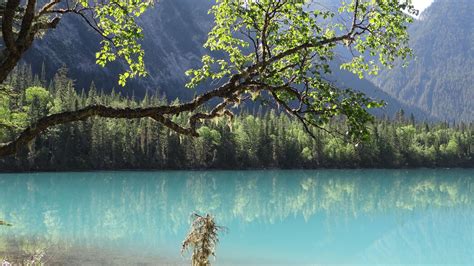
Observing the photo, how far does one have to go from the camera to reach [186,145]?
384 feet

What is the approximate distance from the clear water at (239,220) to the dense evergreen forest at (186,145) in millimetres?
11449

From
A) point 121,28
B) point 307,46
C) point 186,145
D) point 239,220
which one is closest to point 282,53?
point 307,46

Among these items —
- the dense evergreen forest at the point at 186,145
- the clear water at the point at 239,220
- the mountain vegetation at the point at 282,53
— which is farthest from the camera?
the dense evergreen forest at the point at 186,145

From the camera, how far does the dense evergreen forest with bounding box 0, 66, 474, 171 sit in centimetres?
10575

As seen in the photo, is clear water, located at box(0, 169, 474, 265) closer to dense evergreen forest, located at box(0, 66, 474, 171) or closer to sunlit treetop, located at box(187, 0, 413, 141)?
→ dense evergreen forest, located at box(0, 66, 474, 171)

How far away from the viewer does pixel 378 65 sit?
376 inches

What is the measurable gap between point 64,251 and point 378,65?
88.1 ft

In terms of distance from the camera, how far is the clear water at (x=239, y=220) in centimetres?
3388

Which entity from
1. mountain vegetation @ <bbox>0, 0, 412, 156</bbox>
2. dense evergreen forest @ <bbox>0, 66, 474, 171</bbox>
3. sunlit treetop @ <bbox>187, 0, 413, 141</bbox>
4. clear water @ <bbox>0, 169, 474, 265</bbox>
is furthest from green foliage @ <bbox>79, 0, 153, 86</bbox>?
dense evergreen forest @ <bbox>0, 66, 474, 171</bbox>

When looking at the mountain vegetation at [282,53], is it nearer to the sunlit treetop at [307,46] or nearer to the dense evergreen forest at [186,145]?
the sunlit treetop at [307,46]

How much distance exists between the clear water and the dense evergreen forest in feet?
37.6

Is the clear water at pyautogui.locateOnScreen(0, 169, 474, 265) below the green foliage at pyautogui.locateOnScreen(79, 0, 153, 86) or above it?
below

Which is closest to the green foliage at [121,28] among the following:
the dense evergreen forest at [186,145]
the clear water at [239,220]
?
the clear water at [239,220]

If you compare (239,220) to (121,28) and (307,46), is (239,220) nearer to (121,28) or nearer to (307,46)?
(121,28)
